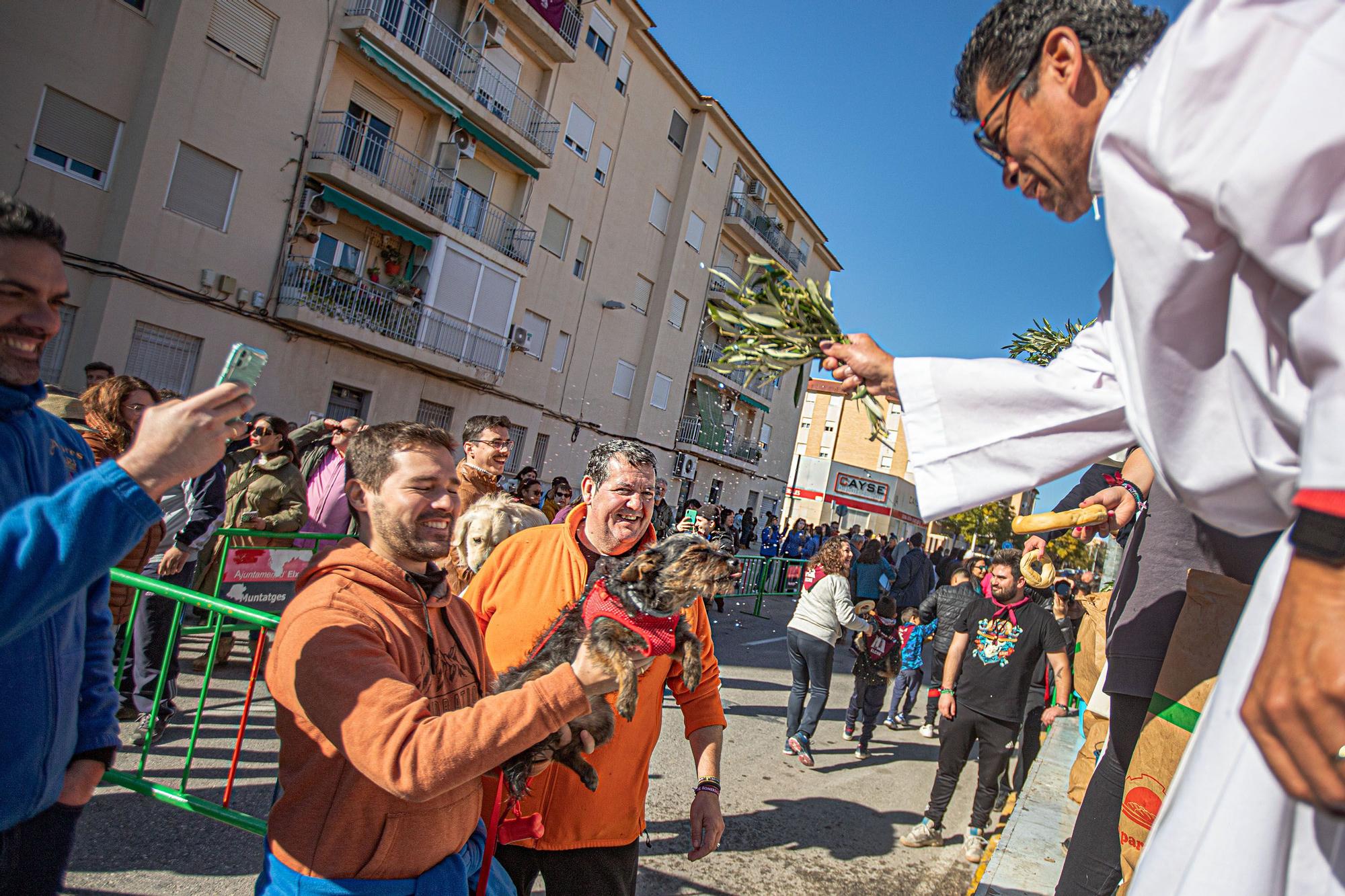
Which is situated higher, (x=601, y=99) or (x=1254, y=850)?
(x=601, y=99)

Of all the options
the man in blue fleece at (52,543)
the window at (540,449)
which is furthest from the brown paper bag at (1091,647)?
the window at (540,449)

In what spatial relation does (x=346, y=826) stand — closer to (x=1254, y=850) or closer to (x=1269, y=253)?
(x=1254, y=850)

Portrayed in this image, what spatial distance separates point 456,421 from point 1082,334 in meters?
22.8

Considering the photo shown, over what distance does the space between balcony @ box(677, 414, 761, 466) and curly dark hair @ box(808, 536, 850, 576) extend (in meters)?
24.9

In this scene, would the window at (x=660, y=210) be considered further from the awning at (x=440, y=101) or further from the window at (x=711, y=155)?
the awning at (x=440, y=101)

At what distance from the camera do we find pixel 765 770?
24.5 feet

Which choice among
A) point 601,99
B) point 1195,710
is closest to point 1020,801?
point 1195,710

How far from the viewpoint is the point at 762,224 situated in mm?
34719

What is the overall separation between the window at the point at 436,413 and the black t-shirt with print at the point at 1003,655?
18.1 metres

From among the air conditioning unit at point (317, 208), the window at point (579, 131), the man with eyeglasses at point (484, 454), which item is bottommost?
the man with eyeglasses at point (484, 454)

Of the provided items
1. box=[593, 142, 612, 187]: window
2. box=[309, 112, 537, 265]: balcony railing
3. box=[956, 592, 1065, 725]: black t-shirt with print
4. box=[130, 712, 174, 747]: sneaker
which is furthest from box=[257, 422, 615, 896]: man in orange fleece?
box=[593, 142, 612, 187]: window

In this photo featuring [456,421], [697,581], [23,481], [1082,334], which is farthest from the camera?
[456,421]

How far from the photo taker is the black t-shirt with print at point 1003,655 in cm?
646

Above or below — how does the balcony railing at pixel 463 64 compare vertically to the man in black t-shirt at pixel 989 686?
above
